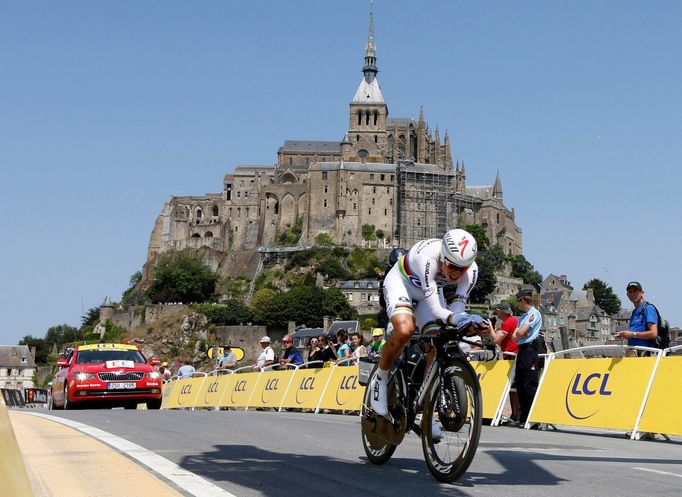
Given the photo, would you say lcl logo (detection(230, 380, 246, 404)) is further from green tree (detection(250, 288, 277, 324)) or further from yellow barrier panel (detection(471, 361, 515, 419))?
green tree (detection(250, 288, 277, 324))

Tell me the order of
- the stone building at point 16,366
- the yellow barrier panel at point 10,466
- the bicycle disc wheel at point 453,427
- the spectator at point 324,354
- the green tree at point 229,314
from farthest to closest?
1. the stone building at point 16,366
2. the green tree at point 229,314
3. the spectator at point 324,354
4. the bicycle disc wheel at point 453,427
5. the yellow barrier panel at point 10,466

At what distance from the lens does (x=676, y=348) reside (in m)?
11.5

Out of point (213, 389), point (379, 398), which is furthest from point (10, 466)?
point (213, 389)

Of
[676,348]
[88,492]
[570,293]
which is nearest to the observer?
[88,492]

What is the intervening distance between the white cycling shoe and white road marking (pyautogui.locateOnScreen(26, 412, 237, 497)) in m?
1.43

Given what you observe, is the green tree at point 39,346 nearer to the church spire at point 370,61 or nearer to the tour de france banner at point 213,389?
the church spire at point 370,61

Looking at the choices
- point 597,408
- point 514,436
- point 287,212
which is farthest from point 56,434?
point 287,212

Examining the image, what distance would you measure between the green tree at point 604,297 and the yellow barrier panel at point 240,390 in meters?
159

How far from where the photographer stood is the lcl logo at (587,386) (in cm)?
1248

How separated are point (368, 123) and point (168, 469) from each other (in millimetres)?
168176

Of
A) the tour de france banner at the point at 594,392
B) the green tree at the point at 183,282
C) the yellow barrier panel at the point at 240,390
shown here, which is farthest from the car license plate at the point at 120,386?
the green tree at the point at 183,282

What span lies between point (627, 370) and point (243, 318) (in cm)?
12197

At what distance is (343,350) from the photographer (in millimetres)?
20562

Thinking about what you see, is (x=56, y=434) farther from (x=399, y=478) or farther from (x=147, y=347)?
(x=147, y=347)
